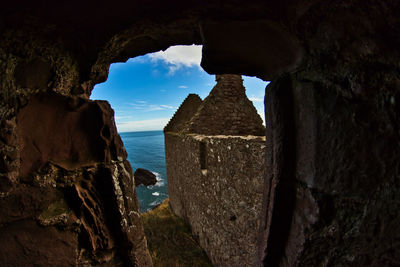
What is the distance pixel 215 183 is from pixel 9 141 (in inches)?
158

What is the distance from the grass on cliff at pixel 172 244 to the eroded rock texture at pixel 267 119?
14.9ft

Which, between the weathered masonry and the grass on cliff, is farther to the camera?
the grass on cliff

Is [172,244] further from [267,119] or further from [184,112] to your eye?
[184,112]

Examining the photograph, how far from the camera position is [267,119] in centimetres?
126

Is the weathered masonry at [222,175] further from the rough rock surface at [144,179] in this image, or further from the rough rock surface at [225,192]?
the rough rock surface at [144,179]

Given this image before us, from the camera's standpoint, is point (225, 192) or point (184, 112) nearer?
point (225, 192)

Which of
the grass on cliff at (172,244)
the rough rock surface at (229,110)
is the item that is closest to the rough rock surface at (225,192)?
the grass on cliff at (172,244)

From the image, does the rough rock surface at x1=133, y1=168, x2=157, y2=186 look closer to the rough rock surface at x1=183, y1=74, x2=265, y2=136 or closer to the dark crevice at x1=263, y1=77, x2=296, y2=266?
the rough rock surface at x1=183, y1=74, x2=265, y2=136

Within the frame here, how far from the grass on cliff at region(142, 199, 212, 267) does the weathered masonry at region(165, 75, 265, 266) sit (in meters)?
0.34

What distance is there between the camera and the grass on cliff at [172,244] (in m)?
5.03

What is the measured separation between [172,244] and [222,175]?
3252 millimetres

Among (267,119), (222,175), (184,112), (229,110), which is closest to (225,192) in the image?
(222,175)

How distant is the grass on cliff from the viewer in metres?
5.03

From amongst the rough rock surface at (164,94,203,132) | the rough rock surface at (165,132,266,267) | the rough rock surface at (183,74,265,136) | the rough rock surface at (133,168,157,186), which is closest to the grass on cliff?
the rough rock surface at (165,132,266,267)
